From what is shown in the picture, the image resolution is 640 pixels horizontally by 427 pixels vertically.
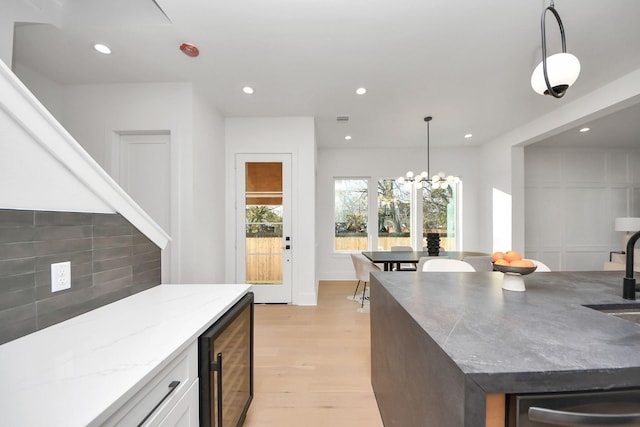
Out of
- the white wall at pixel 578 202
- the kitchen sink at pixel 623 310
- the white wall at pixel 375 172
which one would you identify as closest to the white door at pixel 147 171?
the white wall at pixel 375 172

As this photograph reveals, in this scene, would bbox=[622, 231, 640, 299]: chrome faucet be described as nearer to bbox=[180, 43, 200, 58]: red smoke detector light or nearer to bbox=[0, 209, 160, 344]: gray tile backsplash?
bbox=[0, 209, 160, 344]: gray tile backsplash

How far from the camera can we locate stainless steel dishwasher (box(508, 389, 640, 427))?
594mm

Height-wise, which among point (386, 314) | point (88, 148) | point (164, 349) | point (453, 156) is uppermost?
point (453, 156)

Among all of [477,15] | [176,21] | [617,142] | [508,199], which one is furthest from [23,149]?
[617,142]

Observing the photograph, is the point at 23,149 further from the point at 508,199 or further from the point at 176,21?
the point at 508,199

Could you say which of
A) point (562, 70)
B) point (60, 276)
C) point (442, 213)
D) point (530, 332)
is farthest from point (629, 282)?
point (442, 213)

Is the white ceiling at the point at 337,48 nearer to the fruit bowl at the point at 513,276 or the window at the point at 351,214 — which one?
the fruit bowl at the point at 513,276

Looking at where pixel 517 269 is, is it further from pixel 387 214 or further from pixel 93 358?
pixel 387 214

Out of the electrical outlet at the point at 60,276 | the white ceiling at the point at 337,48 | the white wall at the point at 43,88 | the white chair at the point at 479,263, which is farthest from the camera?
the white chair at the point at 479,263

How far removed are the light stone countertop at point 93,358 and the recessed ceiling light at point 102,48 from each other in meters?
2.50

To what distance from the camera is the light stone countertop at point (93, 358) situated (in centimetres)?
55

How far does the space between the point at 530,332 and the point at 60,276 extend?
170 centimetres

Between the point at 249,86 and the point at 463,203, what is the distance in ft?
16.1

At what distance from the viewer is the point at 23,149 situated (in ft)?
2.78
